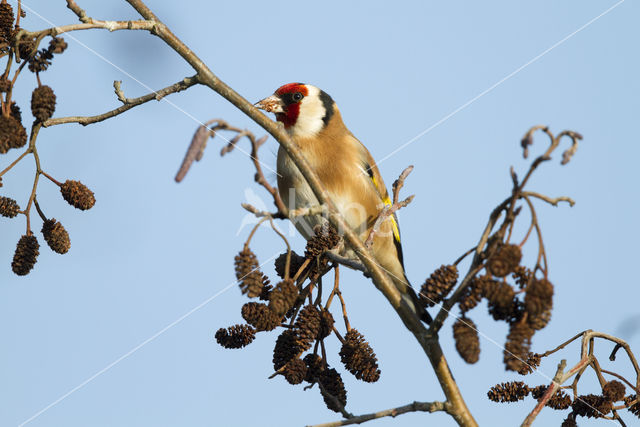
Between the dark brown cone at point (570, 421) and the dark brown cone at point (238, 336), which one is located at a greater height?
the dark brown cone at point (238, 336)

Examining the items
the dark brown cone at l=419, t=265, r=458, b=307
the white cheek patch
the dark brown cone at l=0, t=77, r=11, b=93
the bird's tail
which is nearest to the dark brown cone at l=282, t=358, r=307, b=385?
the dark brown cone at l=419, t=265, r=458, b=307

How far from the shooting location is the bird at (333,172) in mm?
3117

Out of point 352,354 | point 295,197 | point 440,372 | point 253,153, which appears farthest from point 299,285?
point 295,197

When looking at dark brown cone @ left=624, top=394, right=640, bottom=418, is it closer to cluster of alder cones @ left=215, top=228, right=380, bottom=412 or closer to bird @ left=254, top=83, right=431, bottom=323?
cluster of alder cones @ left=215, top=228, right=380, bottom=412

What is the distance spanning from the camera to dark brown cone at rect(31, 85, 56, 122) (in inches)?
63.7

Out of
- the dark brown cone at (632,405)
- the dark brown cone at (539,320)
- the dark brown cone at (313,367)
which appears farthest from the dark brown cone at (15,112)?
the dark brown cone at (632,405)

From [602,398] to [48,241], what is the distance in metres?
1.43

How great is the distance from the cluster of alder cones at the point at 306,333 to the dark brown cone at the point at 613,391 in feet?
1.81

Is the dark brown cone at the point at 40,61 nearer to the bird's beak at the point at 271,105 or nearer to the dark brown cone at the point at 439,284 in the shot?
the dark brown cone at the point at 439,284

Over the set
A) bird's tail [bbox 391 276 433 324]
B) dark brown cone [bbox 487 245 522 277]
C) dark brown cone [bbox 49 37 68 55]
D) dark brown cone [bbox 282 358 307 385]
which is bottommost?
dark brown cone [bbox 487 245 522 277]

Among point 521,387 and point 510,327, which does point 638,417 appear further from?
point 510,327

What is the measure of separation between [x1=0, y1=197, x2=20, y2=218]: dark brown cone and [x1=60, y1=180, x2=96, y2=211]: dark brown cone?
12cm

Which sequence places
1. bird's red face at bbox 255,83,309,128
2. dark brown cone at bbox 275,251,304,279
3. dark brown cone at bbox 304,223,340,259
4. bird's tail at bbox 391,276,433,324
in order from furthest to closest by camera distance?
bird's red face at bbox 255,83,309,128
bird's tail at bbox 391,276,433,324
dark brown cone at bbox 275,251,304,279
dark brown cone at bbox 304,223,340,259

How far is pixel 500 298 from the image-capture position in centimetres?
129
